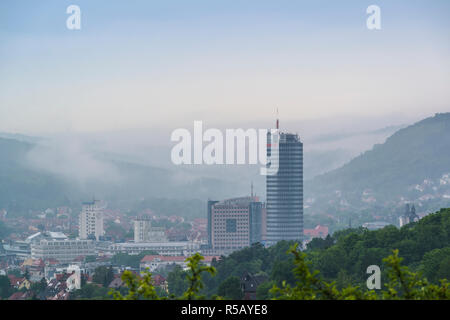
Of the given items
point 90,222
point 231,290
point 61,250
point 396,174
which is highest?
point 396,174

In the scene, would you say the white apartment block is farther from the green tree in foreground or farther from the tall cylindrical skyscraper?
the green tree in foreground

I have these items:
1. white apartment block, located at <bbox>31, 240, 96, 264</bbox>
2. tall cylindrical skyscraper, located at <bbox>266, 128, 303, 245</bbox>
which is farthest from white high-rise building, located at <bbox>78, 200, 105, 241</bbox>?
tall cylindrical skyscraper, located at <bbox>266, 128, 303, 245</bbox>

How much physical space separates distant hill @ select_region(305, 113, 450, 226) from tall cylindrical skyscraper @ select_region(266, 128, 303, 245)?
119ft

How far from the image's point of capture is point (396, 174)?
101 metres

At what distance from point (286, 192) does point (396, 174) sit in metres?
45.7

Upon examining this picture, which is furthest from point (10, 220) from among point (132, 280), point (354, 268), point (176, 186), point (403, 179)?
Answer: point (132, 280)

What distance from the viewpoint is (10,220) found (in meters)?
73.0

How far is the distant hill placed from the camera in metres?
96.4

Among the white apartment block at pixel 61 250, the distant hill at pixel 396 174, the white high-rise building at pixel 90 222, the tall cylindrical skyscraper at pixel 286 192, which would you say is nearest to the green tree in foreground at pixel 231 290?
the white apartment block at pixel 61 250

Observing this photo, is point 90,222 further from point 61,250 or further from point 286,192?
point 286,192

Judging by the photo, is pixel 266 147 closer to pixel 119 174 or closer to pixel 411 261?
pixel 119 174

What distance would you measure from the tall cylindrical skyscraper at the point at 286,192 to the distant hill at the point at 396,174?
3629cm

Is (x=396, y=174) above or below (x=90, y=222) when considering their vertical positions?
above

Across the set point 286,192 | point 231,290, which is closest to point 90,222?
point 286,192
